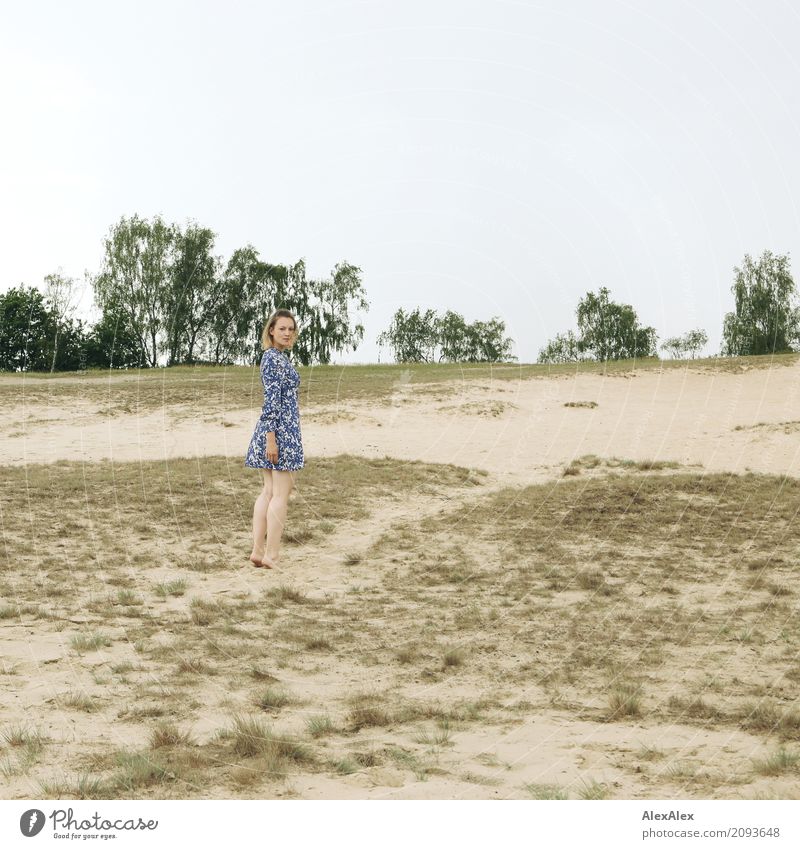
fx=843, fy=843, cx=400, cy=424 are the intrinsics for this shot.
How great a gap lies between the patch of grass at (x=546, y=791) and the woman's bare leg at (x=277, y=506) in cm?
405

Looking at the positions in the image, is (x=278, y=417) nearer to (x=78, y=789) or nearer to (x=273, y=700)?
(x=273, y=700)

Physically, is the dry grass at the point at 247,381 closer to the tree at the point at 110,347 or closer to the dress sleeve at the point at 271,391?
the tree at the point at 110,347

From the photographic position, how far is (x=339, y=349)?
10.6 metres

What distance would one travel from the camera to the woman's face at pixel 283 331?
24.1 ft

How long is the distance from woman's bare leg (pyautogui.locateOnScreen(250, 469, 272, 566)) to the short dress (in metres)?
0.24

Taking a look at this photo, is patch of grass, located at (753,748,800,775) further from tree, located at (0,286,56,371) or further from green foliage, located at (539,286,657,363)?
tree, located at (0,286,56,371)

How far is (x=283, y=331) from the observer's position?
7352 millimetres

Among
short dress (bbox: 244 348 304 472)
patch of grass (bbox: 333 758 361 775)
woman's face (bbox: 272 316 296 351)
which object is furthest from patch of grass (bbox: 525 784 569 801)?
woman's face (bbox: 272 316 296 351)

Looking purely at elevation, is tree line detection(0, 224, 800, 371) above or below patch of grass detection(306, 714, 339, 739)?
above

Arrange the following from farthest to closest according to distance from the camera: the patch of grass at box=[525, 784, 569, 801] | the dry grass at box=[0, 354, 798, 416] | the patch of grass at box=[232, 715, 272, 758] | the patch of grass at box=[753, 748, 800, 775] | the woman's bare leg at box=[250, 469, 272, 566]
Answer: the dry grass at box=[0, 354, 798, 416], the woman's bare leg at box=[250, 469, 272, 566], the patch of grass at box=[232, 715, 272, 758], the patch of grass at box=[753, 748, 800, 775], the patch of grass at box=[525, 784, 569, 801]

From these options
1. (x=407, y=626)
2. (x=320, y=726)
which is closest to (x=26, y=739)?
(x=320, y=726)

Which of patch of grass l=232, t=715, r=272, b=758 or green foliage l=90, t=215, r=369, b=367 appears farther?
green foliage l=90, t=215, r=369, b=367

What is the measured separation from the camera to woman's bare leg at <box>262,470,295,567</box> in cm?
765

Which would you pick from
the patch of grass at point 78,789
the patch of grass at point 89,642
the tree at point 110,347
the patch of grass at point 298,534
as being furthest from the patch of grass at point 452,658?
the tree at point 110,347
